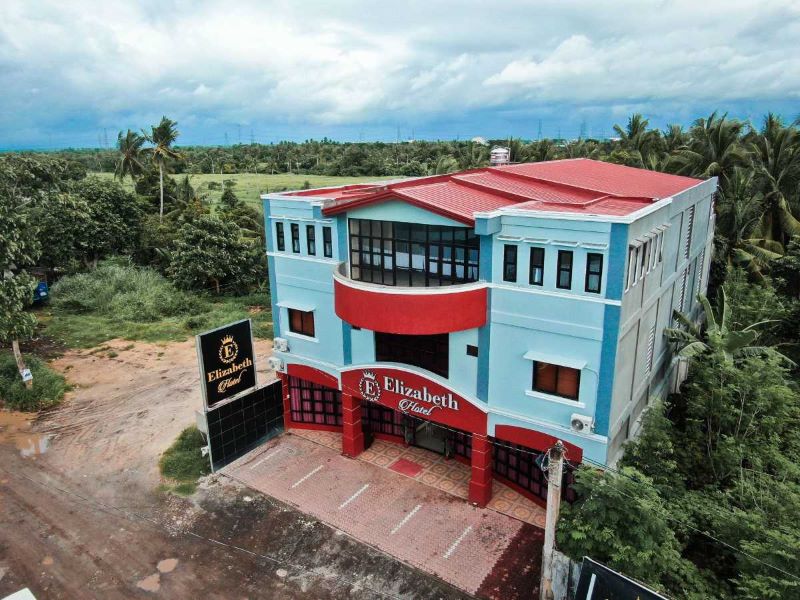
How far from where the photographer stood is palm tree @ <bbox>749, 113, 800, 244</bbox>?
33812 millimetres

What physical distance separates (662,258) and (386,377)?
9.83 m

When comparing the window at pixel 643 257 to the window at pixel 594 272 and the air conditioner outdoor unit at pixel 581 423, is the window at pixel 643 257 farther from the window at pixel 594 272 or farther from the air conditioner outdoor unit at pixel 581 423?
the air conditioner outdoor unit at pixel 581 423

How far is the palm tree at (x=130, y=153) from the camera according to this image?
54594 mm

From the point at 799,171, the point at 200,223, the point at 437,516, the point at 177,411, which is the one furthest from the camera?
the point at 200,223

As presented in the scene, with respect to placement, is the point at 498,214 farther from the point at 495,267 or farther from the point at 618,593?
the point at 618,593

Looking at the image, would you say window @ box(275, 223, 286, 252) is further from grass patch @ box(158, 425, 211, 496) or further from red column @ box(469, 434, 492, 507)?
red column @ box(469, 434, 492, 507)

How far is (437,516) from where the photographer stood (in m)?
17.7

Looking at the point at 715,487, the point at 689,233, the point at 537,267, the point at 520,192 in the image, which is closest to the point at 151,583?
the point at 537,267

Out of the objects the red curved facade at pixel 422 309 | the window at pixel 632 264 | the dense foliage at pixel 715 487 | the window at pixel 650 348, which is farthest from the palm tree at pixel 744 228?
the red curved facade at pixel 422 309

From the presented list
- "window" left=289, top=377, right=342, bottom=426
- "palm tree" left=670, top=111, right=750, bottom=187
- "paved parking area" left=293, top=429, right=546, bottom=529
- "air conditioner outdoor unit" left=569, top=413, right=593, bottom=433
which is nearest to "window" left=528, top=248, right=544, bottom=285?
"air conditioner outdoor unit" left=569, top=413, right=593, bottom=433

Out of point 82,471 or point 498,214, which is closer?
point 498,214

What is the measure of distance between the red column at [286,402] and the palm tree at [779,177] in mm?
30510

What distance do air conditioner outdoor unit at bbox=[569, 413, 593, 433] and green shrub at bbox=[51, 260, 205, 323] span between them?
31266 mm

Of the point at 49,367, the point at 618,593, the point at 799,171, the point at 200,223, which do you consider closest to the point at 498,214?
the point at 618,593
